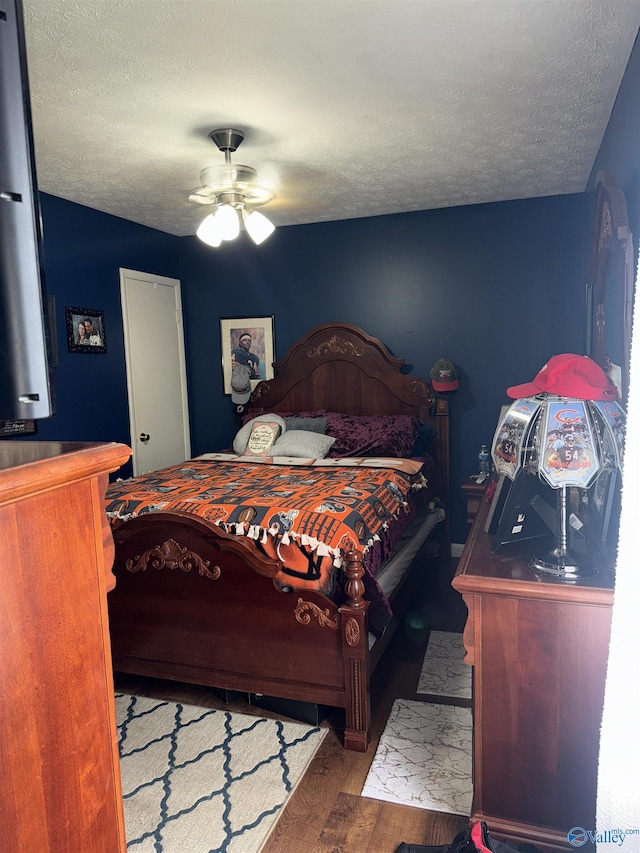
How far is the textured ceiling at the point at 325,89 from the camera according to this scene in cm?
189

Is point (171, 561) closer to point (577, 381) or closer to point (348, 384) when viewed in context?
point (577, 381)

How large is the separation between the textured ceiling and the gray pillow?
1577 mm

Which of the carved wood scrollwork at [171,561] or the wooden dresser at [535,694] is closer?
the wooden dresser at [535,694]

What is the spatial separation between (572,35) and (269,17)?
1016 mm

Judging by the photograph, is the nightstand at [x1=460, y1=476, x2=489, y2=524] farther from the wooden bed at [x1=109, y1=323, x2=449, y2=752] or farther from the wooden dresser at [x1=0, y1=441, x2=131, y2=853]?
the wooden dresser at [x1=0, y1=441, x2=131, y2=853]

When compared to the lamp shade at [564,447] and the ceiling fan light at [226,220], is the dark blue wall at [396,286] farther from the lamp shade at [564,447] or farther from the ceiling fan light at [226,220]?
the lamp shade at [564,447]

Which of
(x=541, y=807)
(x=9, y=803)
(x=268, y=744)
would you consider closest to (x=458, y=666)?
(x=268, y=744)

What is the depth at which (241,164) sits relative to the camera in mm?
3252

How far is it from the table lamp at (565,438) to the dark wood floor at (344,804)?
93 centimetres

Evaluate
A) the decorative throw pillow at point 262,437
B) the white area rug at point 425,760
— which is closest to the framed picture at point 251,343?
the decorative throw pillow at point 262,437

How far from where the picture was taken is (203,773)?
7.13 feet

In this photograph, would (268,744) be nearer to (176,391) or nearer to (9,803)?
(9,803)

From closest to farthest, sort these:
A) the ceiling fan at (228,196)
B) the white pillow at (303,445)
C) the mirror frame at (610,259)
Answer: the mirror frame at (610,259) → the ceiling fan at (228,196) → the white pillow at (303,445)

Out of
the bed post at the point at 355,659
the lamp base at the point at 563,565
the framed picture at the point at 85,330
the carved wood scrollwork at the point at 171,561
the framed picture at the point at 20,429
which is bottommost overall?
the bed post at the point at 355,659
